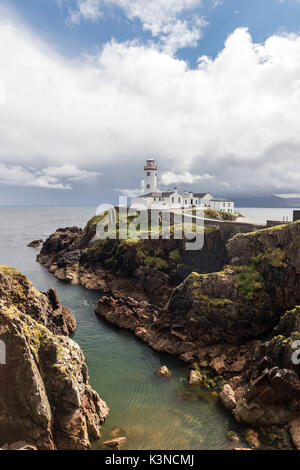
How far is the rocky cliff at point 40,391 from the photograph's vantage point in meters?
16.2

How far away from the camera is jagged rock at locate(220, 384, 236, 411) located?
73.8ft

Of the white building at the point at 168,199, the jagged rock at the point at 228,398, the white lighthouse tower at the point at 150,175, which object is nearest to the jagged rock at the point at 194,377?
the jagged rock at the point at 228,398

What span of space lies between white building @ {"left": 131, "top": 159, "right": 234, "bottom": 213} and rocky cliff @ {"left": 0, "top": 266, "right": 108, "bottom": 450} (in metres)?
75.1

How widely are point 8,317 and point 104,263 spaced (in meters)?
47.6

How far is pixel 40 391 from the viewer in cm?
1658

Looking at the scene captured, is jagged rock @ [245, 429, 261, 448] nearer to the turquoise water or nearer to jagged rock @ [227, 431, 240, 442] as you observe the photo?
jagged rock @ [227, 431, 240, 442]

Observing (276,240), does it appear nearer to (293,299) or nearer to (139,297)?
(293,299)

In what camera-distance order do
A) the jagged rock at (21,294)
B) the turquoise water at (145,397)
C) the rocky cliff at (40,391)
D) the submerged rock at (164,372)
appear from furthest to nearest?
the submerged rock at (164,372) < the jagged rock at (21,294) < the turquoise water at (145,397) < the rocky cliff at (40,391)

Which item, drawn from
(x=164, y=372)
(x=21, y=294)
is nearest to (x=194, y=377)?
(x=164, y=372)

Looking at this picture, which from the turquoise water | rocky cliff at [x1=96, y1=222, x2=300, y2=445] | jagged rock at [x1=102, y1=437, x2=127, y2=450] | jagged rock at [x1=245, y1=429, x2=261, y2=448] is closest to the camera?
jagged rock at [x1=102, y1=437, x2=127, y2=450]

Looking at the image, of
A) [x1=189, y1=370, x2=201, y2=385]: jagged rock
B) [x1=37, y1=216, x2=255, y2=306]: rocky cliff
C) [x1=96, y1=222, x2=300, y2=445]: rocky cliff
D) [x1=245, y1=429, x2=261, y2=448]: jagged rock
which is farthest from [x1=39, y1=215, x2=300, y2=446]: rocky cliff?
[x1=189, y1=370, x2=201, y2=385]: jagged rock

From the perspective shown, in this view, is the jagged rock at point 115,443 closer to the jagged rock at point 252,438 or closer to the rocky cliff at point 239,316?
the jagged rock at point 252,438

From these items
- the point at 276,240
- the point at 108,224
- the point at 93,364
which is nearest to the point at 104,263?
the point at 108,224

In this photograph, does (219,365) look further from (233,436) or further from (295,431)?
(295,431)
